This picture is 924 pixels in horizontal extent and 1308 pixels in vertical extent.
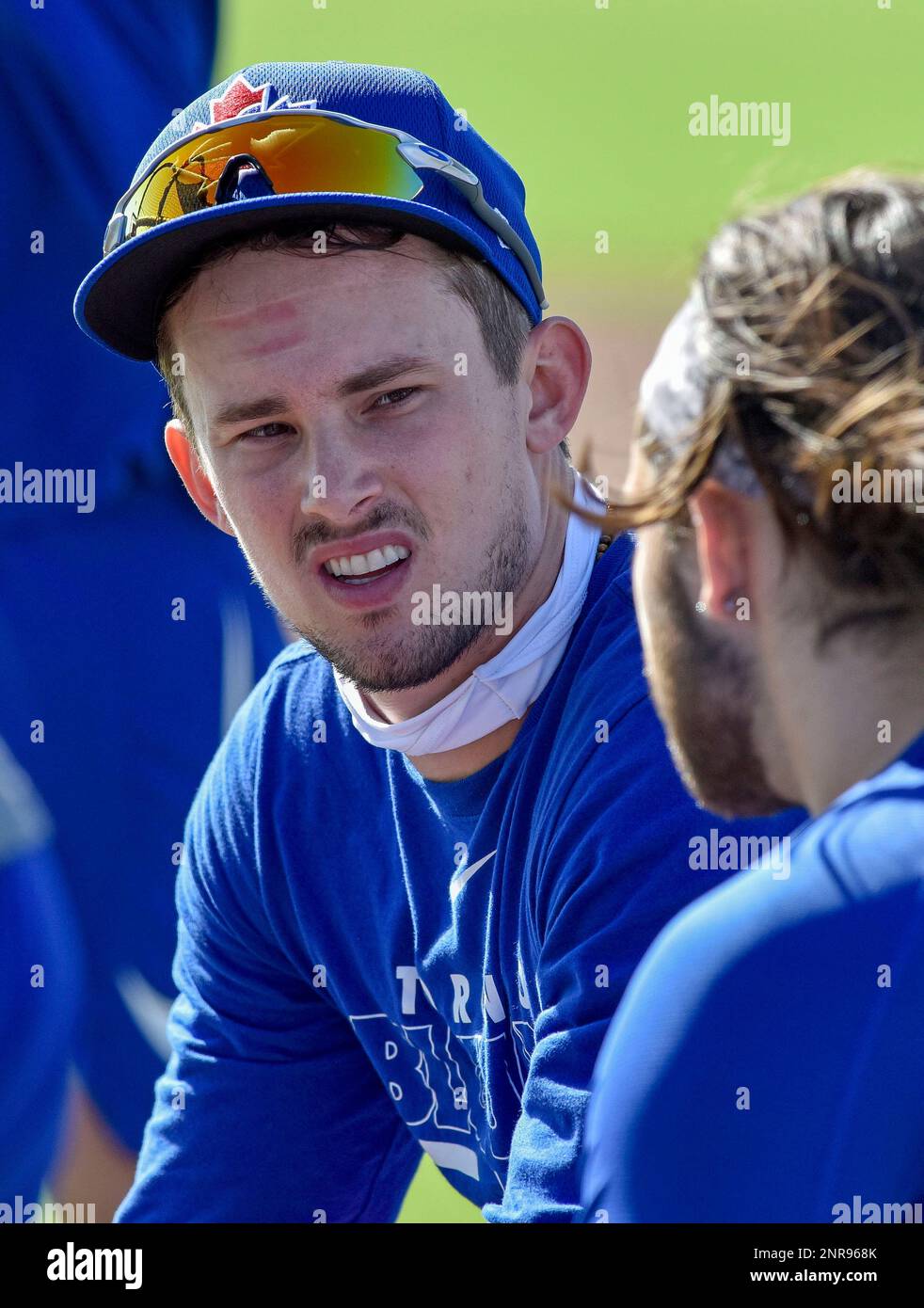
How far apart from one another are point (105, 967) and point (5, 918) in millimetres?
1237

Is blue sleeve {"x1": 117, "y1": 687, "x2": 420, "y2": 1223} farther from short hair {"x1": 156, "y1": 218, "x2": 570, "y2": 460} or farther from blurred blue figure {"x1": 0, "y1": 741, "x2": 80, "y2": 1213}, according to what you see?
short hair {"x1": 156, "y1": 218, "x2": 570, "y2": 460}

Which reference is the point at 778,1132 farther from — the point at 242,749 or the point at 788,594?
the point at 242,749

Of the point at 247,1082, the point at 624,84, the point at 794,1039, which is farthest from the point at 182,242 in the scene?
the point at 624,84

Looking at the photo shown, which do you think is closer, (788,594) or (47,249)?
(788,594)

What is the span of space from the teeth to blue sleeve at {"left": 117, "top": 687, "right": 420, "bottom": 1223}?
28 cm

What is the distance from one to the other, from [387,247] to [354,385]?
0.13 m

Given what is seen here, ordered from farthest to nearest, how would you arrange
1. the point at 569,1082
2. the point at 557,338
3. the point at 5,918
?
the point at 557,338 → the point at 5,918 → the point at 569,1082

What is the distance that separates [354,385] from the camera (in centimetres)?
142

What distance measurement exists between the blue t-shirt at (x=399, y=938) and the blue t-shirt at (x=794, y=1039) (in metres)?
0.30

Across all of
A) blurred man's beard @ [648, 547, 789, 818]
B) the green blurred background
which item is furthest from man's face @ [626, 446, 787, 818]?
the green blurred background

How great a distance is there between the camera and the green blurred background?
256 centimetres

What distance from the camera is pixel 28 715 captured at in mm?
2646

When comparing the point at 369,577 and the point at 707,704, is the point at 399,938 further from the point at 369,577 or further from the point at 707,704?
the point at 707,704

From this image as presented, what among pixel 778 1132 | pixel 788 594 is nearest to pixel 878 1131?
pixel 778 1132
